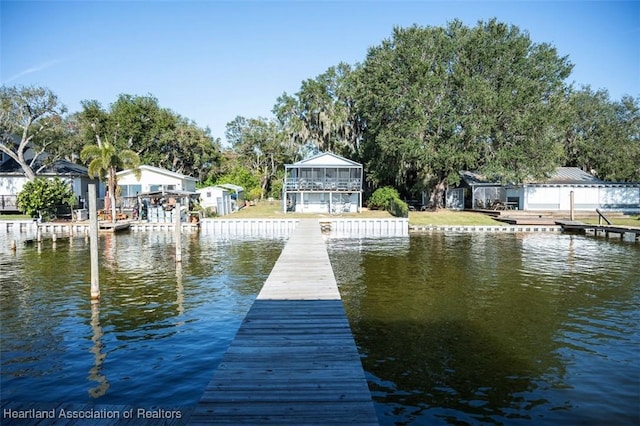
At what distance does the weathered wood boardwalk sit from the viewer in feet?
18.3

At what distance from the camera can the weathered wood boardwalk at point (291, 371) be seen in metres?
5.58

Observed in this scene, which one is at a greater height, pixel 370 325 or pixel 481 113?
pixel 481 113

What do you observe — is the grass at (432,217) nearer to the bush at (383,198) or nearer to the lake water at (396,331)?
the bush at (383,198)

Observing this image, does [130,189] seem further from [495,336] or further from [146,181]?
[495,336]

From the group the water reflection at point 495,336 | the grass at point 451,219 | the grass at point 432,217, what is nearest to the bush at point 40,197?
the grass at point 432,217

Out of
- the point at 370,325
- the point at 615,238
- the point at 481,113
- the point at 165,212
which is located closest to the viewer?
the point at 370,325

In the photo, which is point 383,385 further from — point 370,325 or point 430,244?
point 430,244

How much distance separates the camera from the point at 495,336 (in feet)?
37.6

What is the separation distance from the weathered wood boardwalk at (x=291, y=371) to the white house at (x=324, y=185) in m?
32.2

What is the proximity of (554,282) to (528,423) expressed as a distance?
11817mm

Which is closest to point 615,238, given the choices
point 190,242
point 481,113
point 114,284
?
point 481,113

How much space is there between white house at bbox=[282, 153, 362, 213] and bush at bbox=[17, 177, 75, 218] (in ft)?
61.5

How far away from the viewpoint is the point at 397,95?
42562 millimetres

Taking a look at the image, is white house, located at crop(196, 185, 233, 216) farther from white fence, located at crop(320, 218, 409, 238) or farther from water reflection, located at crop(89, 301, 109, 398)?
water reflection, located at crop(89, 301, 109, 398)
